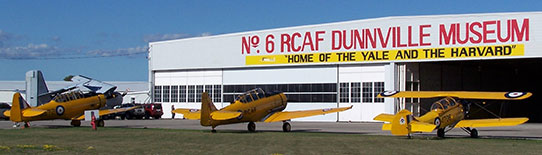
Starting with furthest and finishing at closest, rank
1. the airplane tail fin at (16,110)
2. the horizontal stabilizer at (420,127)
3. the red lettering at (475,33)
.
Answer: the red lettering at (475,33) → the airplane tail fin at (16,110) → the horizontal stabilizer at (420,127)

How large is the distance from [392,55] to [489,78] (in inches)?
633

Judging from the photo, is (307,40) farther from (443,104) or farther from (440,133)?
(443,104)

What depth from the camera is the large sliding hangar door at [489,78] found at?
43062 mm

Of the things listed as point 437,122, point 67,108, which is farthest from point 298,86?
point 437,122

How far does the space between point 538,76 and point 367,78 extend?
26530 mm

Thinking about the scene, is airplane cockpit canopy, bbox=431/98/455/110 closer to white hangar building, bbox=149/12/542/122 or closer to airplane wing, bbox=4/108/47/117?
white hangar building, bbox=149/12/542/122

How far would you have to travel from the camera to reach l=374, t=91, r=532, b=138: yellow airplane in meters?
A: 20.5

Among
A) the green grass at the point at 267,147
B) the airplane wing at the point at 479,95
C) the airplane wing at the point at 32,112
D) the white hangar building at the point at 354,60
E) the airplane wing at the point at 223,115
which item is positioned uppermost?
the white hangar building at the point at 354,60

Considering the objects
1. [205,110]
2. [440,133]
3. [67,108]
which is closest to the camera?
[440,133]

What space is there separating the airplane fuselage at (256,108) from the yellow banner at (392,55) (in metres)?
13.0

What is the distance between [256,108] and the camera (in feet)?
89.5

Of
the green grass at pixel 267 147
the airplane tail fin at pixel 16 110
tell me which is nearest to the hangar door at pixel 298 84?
the airplane tail fin at pixel 16 110

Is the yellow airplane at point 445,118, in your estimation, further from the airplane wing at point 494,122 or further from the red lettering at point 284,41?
the red lettering at point 284,41

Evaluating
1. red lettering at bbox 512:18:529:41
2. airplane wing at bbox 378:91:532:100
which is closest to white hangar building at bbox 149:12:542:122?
red lettering at bbox 512:18:529:41
